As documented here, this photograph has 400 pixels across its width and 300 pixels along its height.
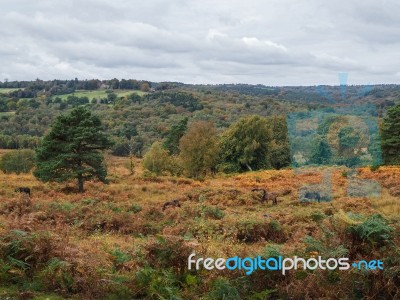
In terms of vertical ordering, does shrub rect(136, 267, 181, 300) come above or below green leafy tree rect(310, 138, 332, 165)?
below

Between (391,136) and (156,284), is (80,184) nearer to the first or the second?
(156,284)

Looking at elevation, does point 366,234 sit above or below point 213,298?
above

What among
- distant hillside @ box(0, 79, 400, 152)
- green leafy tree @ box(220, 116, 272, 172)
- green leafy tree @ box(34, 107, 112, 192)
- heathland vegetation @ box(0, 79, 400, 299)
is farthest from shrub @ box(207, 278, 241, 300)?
distant hillside @ box(0, 79, 400, 152)

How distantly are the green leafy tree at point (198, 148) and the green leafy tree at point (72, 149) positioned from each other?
16185 mm

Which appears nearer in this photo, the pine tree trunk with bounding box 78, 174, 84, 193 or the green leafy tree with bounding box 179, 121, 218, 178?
the pine tree trunk with bounding box 78, 174, 84, 193

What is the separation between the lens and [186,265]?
21.6 ft

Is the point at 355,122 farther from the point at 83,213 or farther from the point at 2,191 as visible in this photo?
the point at 2,191

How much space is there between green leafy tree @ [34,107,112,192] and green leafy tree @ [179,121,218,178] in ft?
53.1

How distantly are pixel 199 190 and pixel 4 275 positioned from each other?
1658cm

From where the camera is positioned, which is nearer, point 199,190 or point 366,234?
point 366,234

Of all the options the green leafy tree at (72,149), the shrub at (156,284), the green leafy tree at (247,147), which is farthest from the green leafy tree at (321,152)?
the green leafy tree at (247,147)

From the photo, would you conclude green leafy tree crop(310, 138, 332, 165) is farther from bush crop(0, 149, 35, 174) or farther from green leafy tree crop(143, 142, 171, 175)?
bush crop(0, 149, 35, 174)

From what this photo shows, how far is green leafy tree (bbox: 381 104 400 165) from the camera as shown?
41969 mm

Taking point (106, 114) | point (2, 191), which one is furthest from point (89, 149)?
point (106, 114)
